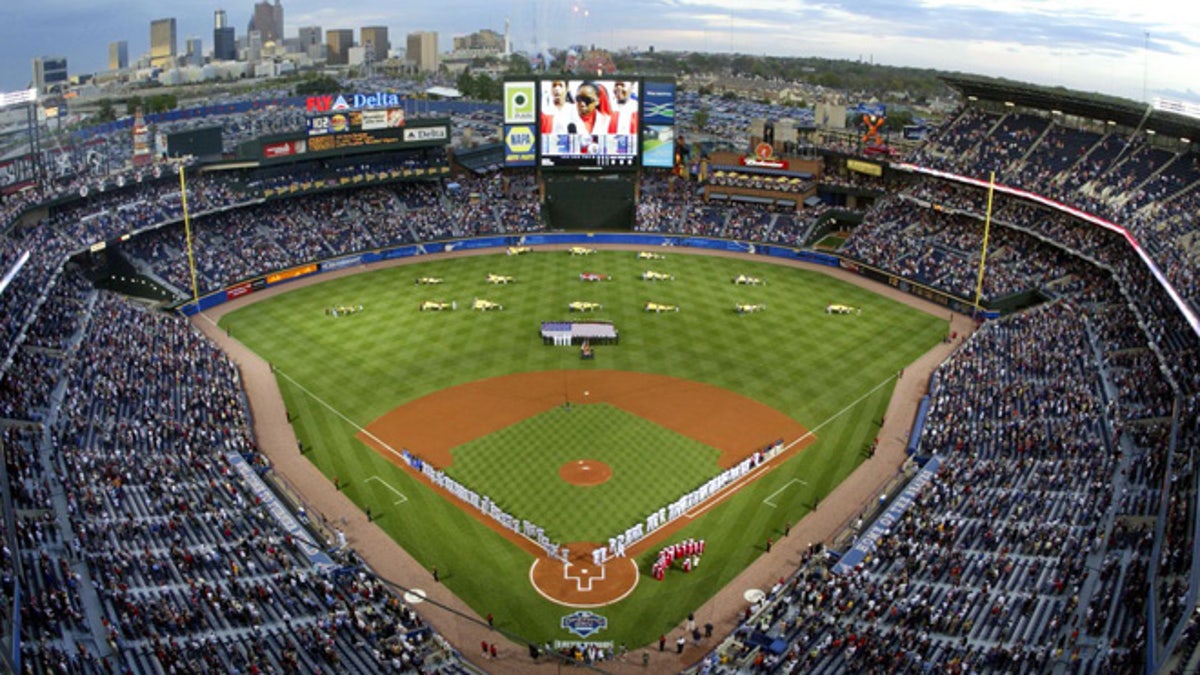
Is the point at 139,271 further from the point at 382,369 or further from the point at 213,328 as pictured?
the point at 382,369

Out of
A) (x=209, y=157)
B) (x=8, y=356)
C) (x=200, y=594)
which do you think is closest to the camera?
(x=200, y=594)

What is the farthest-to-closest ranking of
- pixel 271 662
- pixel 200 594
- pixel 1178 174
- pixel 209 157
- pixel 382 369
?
pixel 209 157 → pixel 1178 174 → pixel 382 369 → pixel 200 594 → pixel 271 662

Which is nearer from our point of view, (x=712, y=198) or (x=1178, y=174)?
(x=1178, y=174)

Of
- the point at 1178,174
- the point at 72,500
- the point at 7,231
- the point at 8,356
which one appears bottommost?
the point at 72,500

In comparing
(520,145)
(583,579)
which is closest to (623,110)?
(520,145)

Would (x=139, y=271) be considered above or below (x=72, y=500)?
above

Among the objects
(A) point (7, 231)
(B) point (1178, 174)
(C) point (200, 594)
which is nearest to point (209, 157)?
(A) point (7, 231)
